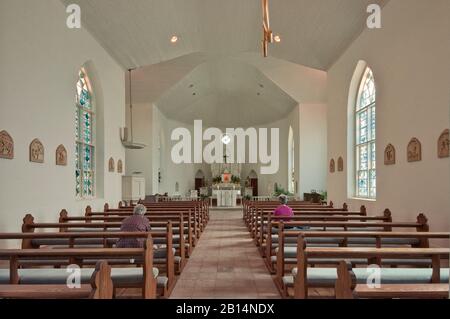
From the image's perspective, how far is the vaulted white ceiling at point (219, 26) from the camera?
9.12m

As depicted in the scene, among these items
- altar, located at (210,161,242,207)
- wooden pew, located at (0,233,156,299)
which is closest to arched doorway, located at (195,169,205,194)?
altar, located at (210,161,242,207)

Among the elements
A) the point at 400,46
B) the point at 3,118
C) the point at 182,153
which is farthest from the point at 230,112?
the point at 3,118

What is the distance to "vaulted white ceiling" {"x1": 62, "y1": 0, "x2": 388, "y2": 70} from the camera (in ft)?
29.9

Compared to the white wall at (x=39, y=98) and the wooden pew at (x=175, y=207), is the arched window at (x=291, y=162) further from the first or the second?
the white wall at (x=39, y=98)

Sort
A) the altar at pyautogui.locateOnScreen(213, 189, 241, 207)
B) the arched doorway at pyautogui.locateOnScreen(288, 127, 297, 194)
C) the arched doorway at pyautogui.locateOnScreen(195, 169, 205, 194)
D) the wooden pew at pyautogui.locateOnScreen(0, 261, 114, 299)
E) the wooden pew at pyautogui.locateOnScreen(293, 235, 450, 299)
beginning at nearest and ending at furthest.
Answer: the wooden pew at pyautogui.locateOnScreen(0, 261, 114, 299) → the wooden pew at pyautogui.locateOnScreen(293, 235, 450, 299) → the altar at pyautogui.locateOnScreen(213, 189, 241, 207) → the arched doorway at pyautogui.locateOnScreen(288, 127, 297, 194) → the arched doorway at pyautogui.locateOnScreen(195, 169, 205, 194)

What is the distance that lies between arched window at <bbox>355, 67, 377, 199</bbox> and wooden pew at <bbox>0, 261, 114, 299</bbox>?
765cm

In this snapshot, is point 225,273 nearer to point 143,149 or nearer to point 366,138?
point 366,138

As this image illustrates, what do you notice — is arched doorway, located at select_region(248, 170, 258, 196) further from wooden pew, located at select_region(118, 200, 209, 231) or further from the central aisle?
the central aisle

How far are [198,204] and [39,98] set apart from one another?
5.22 metres

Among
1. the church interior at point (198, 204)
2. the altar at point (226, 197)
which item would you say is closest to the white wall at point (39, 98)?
the church interior at point (198, 204)

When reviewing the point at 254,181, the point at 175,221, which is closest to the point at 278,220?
the point at 175,221

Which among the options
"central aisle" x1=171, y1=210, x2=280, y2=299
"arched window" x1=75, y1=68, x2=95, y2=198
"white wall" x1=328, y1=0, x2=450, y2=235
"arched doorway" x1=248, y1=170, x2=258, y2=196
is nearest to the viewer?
"central aisle" x1=171, y1=210, x2=280, y2=299

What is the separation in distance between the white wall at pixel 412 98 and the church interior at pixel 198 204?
4 centimetres

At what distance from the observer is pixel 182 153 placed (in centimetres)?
2320
